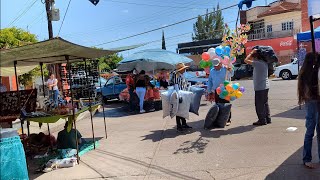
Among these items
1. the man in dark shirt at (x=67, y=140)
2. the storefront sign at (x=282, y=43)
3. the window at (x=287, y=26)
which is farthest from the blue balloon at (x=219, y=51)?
the window at (x=287, y=26)

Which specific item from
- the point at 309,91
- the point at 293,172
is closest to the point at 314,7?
the point at 309,91

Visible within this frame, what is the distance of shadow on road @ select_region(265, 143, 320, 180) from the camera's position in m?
4.84

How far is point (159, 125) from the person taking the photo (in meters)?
9.80

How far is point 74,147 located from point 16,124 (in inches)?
157

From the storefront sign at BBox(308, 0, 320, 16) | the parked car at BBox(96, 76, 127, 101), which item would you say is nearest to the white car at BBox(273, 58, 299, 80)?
the parked car at BBox(96, 76, 127, 101)

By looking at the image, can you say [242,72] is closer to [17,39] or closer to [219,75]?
[17,39]

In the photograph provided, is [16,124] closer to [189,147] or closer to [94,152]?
[94,152]

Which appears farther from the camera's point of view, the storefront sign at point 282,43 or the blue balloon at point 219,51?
the storefront sign at point 282,43

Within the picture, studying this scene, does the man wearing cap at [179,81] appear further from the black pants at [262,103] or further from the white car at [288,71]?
the white car at [288,71]

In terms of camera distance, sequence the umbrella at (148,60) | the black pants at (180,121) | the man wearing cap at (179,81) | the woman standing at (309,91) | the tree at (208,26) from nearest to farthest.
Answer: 1. the woman standing at (309,91)
2. the man wearing cap at (179,81)
3. the black pants at (180,121)
4. the umbrella at (148,60)
5. the tree at (208,26)

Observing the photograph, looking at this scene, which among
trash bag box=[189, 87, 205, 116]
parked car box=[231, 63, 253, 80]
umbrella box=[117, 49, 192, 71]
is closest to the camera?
trash bag box=[189, 87, 205, 116]

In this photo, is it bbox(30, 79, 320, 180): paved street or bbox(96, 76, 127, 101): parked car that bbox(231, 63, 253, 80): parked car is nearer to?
bbox(96, 76, 127, 101): parked car

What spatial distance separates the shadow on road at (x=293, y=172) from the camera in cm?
484

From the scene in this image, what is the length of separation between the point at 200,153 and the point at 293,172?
184 centimetres
